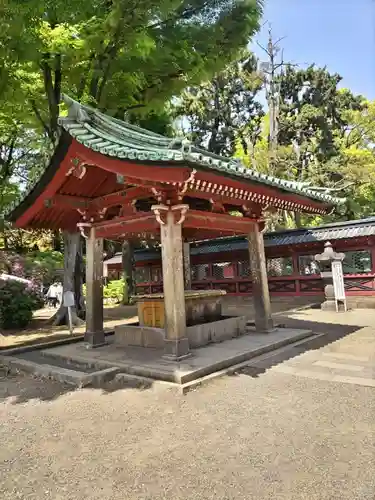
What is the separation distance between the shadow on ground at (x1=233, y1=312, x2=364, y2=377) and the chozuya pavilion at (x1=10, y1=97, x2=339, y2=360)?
134 cm

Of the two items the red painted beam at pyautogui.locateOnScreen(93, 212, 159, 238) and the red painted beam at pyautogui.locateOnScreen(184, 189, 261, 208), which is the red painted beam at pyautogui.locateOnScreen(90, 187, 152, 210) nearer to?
the red painted beam at pyautogui.locateOnScreen(93, 212, 159, 238)

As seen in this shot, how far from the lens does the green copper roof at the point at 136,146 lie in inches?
243

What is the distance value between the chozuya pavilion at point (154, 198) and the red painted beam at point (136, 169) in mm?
18

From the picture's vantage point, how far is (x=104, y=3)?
11.0 meters

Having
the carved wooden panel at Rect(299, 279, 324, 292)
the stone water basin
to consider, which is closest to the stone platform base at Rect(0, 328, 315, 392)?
the stone water basin

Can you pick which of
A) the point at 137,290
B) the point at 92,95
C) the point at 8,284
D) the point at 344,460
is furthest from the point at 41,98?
the point at 137,290

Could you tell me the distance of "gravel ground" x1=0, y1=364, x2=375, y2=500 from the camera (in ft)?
10.8

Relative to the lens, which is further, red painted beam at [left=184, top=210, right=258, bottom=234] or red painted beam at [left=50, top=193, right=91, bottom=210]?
red painted beam at [left=50, top=193, right=91, bottom=210]

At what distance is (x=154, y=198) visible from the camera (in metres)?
8.08

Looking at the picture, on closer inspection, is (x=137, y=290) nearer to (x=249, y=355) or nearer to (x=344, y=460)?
(x=249, y=355)

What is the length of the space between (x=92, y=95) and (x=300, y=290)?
14.0 metres

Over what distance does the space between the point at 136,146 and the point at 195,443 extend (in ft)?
17.0

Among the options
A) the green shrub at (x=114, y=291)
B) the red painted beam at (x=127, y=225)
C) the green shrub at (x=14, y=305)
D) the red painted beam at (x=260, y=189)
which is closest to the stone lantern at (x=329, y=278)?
the red painted beam at (x=260, y=189)

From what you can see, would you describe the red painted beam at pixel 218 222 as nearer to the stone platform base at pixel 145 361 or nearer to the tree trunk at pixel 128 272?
the stone platform base at pixel 145 361
